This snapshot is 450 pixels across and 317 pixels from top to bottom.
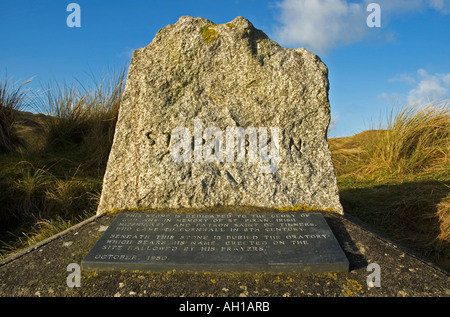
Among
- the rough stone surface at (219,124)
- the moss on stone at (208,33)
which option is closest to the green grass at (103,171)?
the rough stone surface at (219,124)

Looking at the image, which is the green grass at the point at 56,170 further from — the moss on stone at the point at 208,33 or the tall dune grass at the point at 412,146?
the tall dune grass at the point at 412,146

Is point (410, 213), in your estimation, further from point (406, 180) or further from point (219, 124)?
point (219, 124)

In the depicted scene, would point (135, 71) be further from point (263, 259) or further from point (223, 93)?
point (263, 259)

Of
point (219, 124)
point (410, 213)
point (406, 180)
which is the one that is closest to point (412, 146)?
point (406, 180)

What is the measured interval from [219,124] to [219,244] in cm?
123

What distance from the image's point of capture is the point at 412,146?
22.9 ft

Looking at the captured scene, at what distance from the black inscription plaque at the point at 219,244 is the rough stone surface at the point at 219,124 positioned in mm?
316

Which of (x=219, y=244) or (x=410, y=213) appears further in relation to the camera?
(x=410, y=213)

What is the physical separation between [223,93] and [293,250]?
5.38ft

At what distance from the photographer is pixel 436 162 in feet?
21.6

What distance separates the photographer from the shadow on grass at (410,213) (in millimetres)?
4086

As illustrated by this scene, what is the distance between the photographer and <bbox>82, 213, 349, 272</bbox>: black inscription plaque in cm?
241

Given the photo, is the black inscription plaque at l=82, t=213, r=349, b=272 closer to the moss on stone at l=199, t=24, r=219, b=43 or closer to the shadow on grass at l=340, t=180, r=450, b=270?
the moss on stone at l=199, t=24, r=219, b=43

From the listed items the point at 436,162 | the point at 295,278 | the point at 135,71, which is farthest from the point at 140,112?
the point at 436,162
